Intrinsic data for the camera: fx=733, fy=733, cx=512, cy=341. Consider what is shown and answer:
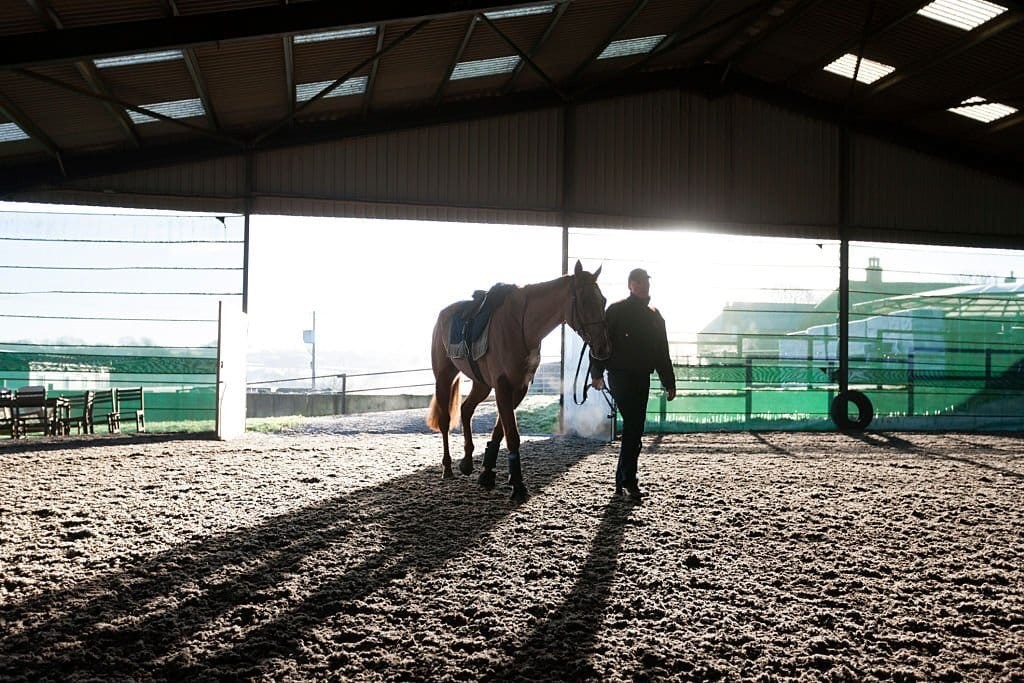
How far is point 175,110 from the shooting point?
9.15 metres

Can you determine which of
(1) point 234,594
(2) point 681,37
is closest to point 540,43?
(2) point 681,37

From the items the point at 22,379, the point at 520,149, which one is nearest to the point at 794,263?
the point at 520,149

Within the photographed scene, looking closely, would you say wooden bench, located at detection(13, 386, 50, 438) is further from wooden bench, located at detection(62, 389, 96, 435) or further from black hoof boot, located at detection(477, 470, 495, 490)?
black hoof boot, located at detection(477, 470, 495, 490)

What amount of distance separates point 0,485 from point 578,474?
4.72 metres

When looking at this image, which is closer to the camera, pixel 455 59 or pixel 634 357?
pixel 634 357

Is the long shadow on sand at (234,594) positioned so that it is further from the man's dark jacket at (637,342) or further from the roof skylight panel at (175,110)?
the roof skylight panel at (175,110)

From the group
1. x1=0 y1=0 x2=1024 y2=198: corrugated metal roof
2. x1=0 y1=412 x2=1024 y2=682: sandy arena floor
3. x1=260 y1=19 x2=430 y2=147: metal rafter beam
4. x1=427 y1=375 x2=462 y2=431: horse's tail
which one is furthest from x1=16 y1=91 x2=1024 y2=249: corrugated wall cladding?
x1=0 y1=412 x2=1024 y2=682: sandy arena floor

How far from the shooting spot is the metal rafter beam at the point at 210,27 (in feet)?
14.9

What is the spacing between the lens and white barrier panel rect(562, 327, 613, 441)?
9734 millimetres

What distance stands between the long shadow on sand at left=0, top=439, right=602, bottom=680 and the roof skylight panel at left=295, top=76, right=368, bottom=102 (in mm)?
6206

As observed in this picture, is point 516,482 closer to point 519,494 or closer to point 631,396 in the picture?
point 519,494

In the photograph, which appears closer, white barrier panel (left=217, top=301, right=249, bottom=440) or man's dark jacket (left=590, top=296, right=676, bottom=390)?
man's dark jacket (left=590, top=296, right=676, bottom=390)

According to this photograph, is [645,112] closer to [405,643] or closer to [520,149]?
[520,149]

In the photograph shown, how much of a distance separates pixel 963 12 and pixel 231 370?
10.2m
